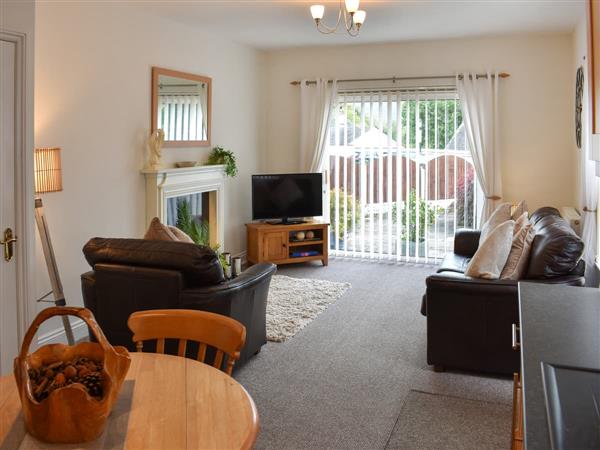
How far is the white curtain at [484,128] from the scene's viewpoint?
6520mm

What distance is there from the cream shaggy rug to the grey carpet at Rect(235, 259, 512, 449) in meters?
0.10

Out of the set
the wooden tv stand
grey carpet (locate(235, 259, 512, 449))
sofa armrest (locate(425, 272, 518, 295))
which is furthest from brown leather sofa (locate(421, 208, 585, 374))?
the wooden tv stand

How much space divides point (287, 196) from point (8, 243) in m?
4.22

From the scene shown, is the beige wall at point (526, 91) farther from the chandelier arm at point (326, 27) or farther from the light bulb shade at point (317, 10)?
the light bulb shade at point (317, 10)

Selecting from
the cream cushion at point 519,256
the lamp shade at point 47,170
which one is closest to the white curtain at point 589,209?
the cream cushion at point 519,256

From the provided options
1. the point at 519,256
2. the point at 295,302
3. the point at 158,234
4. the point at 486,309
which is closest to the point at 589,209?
the point at 519,256

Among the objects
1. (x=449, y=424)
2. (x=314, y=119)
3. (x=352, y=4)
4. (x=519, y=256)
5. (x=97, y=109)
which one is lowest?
(x=449, y=424)

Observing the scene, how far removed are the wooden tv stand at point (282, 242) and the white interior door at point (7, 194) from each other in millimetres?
3743

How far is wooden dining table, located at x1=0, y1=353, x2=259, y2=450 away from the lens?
1336 mm

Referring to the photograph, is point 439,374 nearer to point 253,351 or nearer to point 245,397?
point 253,351

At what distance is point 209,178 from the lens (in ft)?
20.5

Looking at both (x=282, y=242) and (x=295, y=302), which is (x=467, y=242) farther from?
(x=282, y=242)

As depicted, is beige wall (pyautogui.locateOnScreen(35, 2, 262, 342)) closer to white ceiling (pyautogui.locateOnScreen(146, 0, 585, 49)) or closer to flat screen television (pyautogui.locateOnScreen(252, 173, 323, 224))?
white ceiling (pyautogui.locateOnScreen(146, 0, 585, 49))

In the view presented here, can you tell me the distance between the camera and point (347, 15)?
5621 mm
